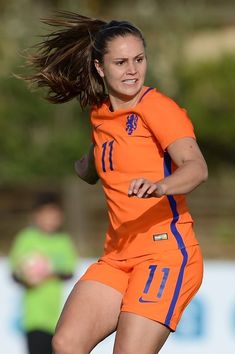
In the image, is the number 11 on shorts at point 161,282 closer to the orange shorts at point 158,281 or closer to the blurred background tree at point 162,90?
the orange shorts at point 158,281

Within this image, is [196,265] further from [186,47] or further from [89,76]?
[186,47]

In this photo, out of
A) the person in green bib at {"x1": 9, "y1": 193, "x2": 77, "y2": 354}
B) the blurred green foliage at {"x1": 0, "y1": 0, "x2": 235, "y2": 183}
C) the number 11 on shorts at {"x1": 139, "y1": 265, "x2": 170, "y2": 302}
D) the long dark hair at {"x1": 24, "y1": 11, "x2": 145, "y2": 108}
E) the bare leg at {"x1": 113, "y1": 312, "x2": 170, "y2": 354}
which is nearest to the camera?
the bare leg at {"x1": 113, "y1": 312, "x2": 170, "y2": 354}

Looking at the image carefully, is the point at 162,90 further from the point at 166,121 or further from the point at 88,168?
the point at 166,121

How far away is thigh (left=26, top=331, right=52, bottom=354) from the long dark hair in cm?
272

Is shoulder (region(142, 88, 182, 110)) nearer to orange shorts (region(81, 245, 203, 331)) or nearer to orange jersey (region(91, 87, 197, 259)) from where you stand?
orange jersey (region(91, 87, 197, 259))

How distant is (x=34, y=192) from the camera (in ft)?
49.8

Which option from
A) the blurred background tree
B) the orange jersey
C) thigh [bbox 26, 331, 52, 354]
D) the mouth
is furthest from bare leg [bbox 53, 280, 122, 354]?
the blurred background tree

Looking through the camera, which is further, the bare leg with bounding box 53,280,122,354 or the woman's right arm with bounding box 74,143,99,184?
the woman's right arm with bounding box 74,143,99,184

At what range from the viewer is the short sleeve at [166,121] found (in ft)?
15.4

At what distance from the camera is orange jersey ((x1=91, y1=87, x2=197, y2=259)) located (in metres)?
4.80

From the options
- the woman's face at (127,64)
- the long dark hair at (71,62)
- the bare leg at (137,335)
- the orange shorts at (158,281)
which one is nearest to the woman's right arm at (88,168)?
the long dark hair at (71,62)

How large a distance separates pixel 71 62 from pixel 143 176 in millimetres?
831

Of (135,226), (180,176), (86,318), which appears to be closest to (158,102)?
(180,176)

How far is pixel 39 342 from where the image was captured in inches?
301
